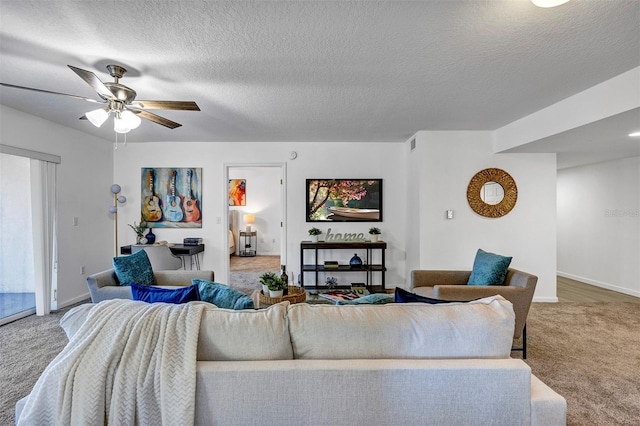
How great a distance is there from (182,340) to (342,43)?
193 centimetres

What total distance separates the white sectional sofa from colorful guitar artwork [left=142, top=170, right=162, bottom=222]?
4.05 meters

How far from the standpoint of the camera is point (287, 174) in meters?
4.85

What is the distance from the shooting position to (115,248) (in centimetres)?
466

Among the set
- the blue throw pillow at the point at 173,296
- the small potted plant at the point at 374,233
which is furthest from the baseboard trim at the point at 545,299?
the blue throw pillow at the point at 173,296

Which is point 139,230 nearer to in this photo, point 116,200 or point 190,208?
point 116,200

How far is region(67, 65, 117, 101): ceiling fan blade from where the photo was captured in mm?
1750

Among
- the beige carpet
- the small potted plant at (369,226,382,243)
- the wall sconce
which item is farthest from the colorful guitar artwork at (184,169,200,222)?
the beige carpet

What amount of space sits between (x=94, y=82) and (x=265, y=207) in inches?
259

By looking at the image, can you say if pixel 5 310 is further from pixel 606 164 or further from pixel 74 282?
pixel 606 164

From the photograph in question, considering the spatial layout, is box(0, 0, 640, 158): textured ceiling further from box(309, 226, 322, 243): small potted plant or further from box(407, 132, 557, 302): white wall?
box(309, 226, 322, 243): small potted plant

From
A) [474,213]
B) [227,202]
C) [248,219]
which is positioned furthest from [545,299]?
[248,219]

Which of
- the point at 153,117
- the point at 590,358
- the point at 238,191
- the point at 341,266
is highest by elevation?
the point at 153,117

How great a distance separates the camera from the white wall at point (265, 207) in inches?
329

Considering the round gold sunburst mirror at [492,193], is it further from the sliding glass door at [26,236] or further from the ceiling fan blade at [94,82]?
the sliding glass door at [26,236]
